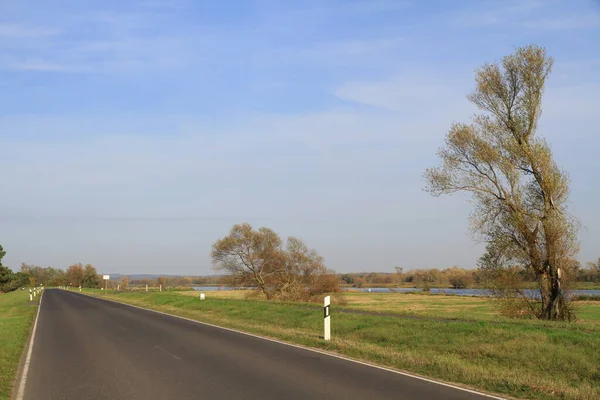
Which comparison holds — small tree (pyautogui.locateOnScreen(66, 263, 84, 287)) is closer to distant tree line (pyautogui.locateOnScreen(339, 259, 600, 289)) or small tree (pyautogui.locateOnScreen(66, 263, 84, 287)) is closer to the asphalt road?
distant tree line (pyautogui.locateOnScreen(339, 259, 600, 289))

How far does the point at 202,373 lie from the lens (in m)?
11.2

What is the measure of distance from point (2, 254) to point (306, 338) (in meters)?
98.1

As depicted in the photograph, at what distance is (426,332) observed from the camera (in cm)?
1633

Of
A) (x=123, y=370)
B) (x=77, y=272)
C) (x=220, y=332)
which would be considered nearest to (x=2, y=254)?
(x=77, y=272)

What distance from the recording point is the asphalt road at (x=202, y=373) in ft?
30.0

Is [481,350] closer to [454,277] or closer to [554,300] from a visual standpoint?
[554,300]

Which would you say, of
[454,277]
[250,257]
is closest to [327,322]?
[250,257]

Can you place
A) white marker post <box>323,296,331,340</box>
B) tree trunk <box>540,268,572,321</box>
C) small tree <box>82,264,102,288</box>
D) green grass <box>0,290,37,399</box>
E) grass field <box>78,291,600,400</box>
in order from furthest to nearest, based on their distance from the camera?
small tree <box>82,264,102,288</box> < tree trunk <box>540,268,572,321</box> < white marker post <box>323,296,331,340</box> < green grass <box>0,290,37,399</box> < grass field <box>78,291,600,400</box>

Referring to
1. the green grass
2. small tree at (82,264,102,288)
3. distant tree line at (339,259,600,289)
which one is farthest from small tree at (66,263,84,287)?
the green grass

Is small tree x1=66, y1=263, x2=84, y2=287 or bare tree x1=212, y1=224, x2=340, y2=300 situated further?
small tree x1=66, y1=263, x2=84, y2=287

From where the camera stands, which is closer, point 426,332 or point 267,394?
point 267,394

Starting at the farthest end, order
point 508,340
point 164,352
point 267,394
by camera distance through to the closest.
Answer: point 164,352, point 508,340, point 267,394

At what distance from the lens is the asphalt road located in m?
9.16

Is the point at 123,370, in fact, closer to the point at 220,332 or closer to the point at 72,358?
the point at 72,358
